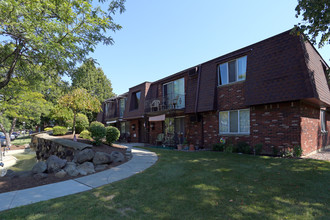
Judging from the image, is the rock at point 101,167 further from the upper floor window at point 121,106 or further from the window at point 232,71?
the upper floor window at point 121,106

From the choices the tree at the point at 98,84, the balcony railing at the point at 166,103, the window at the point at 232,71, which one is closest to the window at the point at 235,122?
the window at the point at 232,71

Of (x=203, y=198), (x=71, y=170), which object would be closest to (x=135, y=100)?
(x=71, y=170)

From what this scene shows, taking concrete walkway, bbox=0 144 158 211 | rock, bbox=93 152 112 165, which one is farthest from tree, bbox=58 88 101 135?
concrete walkway, bbox=0 144 158 211

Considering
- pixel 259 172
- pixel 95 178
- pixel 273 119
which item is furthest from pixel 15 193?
pixel 273 119

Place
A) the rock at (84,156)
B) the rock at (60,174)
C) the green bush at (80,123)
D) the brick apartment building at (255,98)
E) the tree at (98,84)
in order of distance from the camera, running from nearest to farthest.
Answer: the rock at (60,174) → the rock at (84,156) → the brick apartment building at (255,98) → the green bush at (80,123) → the tree at (98,84)

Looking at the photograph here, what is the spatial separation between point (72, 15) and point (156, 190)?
5.77 m

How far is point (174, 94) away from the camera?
1510 cm

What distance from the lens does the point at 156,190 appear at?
15.1 ft

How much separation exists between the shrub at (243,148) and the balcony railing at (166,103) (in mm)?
5269

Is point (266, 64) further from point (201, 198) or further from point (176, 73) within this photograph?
point (201, 198)

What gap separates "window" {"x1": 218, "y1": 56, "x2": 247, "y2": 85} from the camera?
10.6 m

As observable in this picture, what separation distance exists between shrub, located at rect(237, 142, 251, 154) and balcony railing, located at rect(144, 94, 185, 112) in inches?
207

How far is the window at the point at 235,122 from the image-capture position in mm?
10289

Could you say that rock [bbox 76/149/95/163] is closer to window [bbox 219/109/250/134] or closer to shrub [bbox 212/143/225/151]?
shrub [bbox 212/143/225/151]
